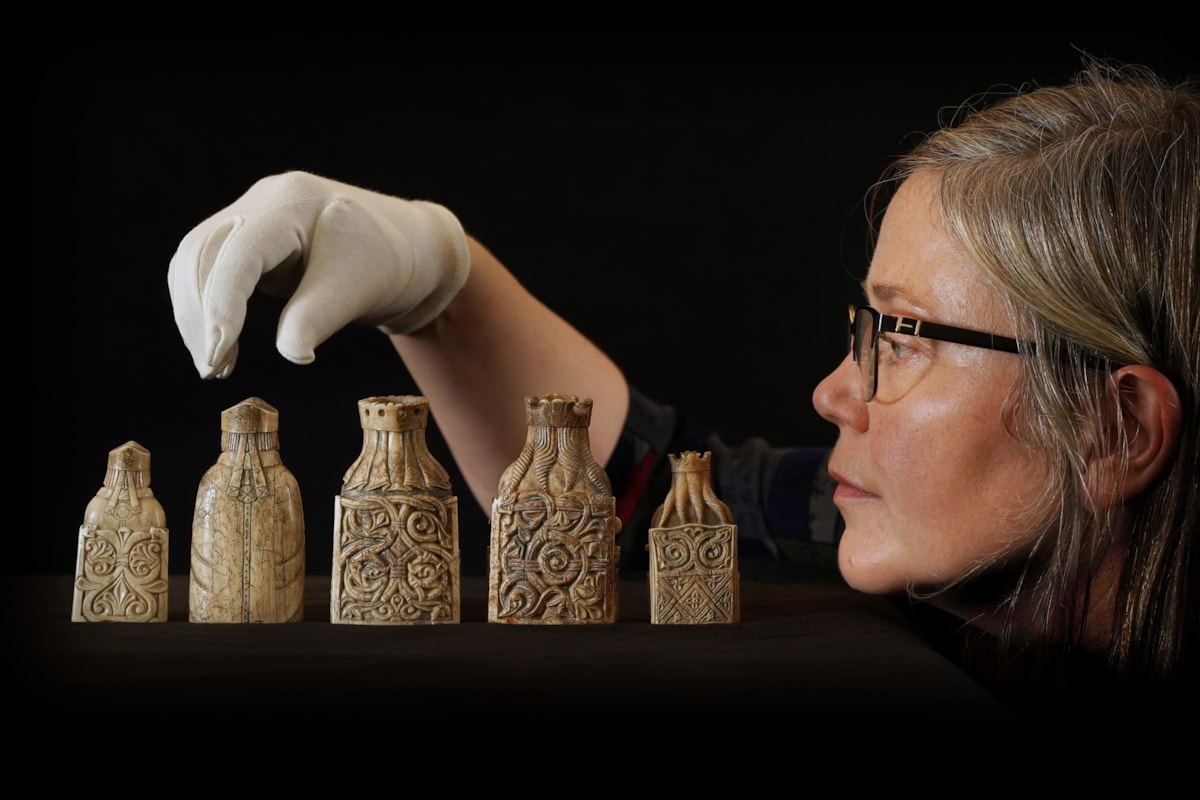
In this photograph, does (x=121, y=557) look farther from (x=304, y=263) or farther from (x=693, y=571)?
(x=693, y=571)

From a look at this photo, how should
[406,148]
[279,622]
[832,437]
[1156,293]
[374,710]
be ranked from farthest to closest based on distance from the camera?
[832,437]
[406,148]
[279,622]
[1156,293]
[374,710]

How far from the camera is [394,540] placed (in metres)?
1.59

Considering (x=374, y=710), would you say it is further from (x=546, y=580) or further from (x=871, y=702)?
(x=871, y=702)

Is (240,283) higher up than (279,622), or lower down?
higher up

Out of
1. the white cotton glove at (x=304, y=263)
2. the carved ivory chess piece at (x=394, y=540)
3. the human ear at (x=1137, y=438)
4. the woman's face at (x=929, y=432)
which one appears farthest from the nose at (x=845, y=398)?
the white cotton glove at (x=304, y=263)

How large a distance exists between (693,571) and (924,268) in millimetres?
417

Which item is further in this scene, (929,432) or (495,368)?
(495,368)

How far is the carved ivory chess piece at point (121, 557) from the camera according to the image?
1.61 meters

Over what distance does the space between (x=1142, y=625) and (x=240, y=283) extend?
3.39ft

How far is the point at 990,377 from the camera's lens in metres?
1.54

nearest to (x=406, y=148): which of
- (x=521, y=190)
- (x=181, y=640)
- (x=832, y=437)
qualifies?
(x=521, y=190)

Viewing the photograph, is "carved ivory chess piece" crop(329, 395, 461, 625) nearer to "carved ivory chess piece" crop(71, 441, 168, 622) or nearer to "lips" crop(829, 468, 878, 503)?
"carved ivory chess piece" crop(71, 441, 168, 622)

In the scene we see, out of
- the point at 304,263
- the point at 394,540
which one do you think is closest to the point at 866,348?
the point at 394,540

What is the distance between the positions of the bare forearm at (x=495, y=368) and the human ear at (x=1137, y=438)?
2.71ft
